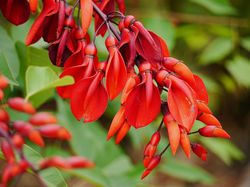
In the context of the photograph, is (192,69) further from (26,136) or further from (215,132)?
(26,136)

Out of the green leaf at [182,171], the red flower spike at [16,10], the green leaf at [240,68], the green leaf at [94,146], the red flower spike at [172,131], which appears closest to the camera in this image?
the red flower spike at [172,131]

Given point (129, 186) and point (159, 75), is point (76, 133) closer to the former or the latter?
point (129, 186)

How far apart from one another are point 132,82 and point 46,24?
253mm

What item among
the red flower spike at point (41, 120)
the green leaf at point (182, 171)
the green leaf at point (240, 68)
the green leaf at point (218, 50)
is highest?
the red flower spike at point (41, 120)

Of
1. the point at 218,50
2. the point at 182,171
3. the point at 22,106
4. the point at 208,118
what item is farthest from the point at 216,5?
the point at 22,106

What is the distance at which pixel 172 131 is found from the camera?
106cm

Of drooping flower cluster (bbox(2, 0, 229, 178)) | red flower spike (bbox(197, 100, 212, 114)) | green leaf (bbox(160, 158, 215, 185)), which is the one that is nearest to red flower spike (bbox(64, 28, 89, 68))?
drooping flower cluster (bbox(2, 0, 229, 178))

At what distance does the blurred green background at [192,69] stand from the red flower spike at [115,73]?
0.07 m

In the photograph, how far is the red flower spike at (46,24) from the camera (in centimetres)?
121

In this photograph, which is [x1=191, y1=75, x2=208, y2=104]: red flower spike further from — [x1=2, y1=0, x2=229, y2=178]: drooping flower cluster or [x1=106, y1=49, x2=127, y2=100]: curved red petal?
[x1=106, y1=49, x2=127, y2=100]: curved red petal

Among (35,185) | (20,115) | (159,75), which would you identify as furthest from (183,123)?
(35,185)

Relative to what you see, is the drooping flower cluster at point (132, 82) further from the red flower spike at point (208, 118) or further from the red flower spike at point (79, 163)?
the red flower spike at point (79, 163)

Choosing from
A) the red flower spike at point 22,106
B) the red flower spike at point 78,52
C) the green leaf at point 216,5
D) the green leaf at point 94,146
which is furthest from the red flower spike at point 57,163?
the green leaf at point 216,5

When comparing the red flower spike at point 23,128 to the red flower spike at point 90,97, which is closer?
the red flower spike at point 23,128
